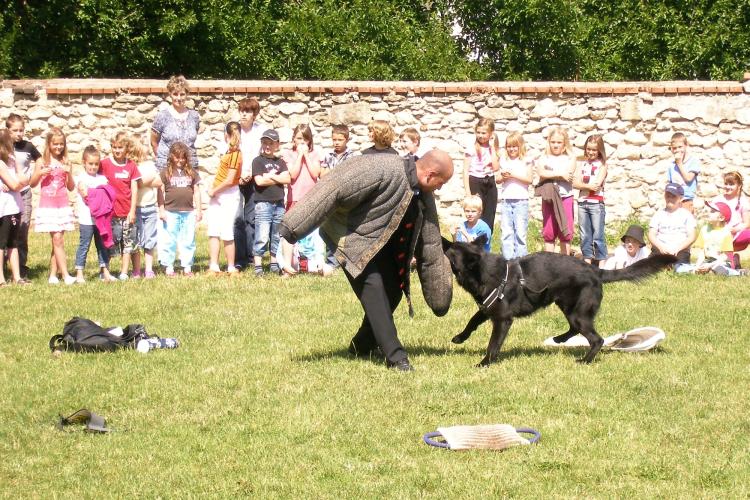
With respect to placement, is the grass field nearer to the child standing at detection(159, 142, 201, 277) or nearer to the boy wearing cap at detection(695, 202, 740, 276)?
the child standing at detection(159, 142, 201, 277)

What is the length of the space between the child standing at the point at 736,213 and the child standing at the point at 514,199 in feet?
8.53

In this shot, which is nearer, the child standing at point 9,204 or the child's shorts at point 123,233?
the child standing at point 9,204

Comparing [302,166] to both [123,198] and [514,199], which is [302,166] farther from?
[514,199]

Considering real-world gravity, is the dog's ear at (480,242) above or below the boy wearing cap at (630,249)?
above

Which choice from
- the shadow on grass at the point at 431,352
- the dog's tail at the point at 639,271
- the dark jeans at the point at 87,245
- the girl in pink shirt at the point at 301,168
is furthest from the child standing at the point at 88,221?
the dog's tail at the point at 639,271

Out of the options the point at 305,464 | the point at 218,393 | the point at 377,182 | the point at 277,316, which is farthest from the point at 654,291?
the point at 305,464

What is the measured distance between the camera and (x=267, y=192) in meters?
12.9

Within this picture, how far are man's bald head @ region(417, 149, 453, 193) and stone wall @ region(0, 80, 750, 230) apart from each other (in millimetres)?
8785

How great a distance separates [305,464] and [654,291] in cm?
673

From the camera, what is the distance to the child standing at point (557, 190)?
13.0 metres

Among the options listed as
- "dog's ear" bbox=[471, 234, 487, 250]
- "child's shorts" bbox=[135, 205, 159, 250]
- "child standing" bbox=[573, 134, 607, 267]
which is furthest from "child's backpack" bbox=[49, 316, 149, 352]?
"child standing" bbox=[573, 134, 607, 267]

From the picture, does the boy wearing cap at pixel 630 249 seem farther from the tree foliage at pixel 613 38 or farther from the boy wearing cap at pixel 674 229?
the tree foliage at pixel 613 38

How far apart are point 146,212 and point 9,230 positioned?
1612 mm

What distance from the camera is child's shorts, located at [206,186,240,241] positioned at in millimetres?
12859
